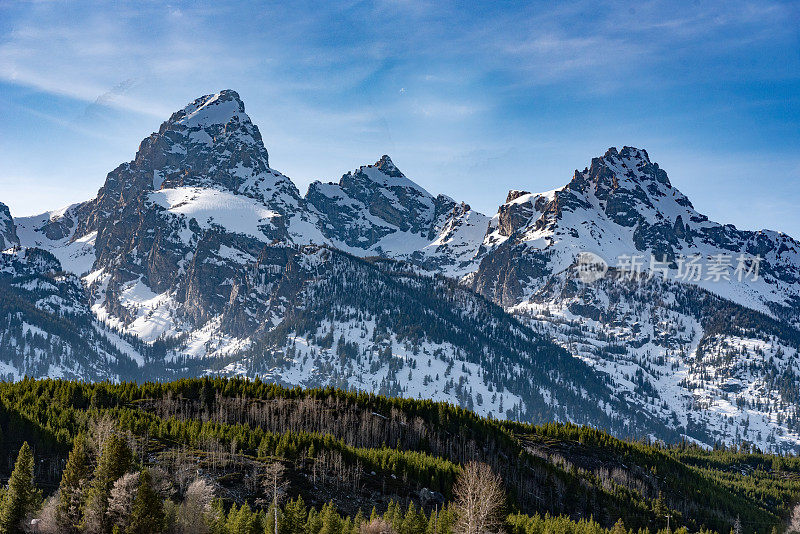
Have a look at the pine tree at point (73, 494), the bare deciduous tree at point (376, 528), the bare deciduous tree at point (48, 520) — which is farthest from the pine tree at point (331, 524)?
the bare deciduous tree at point (48, 520)

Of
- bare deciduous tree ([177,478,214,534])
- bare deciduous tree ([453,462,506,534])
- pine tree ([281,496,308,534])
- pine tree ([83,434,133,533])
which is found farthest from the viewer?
pine tree ([281,496,308,534])

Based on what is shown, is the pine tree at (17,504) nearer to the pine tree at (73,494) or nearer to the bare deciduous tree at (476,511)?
the pine tree at (73,494)

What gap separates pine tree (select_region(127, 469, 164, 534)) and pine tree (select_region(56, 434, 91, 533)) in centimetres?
1004

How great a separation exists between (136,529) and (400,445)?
104 metres

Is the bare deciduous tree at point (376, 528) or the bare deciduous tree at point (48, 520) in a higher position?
the bare deciduous tree at point (376, 528)

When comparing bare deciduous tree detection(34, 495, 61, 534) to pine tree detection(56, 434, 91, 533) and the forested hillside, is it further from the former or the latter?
pine tree detection(56, 434, 91, 533)

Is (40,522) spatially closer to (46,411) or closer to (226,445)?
(226,445)

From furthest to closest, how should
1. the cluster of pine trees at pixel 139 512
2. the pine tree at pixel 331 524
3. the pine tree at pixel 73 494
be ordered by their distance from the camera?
the pine tree at pixel 331 524
the pine tree at pixel 73 494
the cluster of pine trees at pixel 139 512

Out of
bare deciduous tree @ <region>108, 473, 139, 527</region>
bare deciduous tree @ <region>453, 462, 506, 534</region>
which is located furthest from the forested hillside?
bare deciduous tree @ <region>453, 462, 506, 534</region>

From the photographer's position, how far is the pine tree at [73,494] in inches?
3546

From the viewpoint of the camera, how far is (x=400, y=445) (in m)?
182

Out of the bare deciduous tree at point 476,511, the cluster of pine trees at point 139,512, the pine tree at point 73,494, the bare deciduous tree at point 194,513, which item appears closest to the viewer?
the cluster of pine trees at point 139,512

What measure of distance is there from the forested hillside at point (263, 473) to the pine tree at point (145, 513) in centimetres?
15

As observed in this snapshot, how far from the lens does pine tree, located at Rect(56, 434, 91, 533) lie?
90062 millimetres
